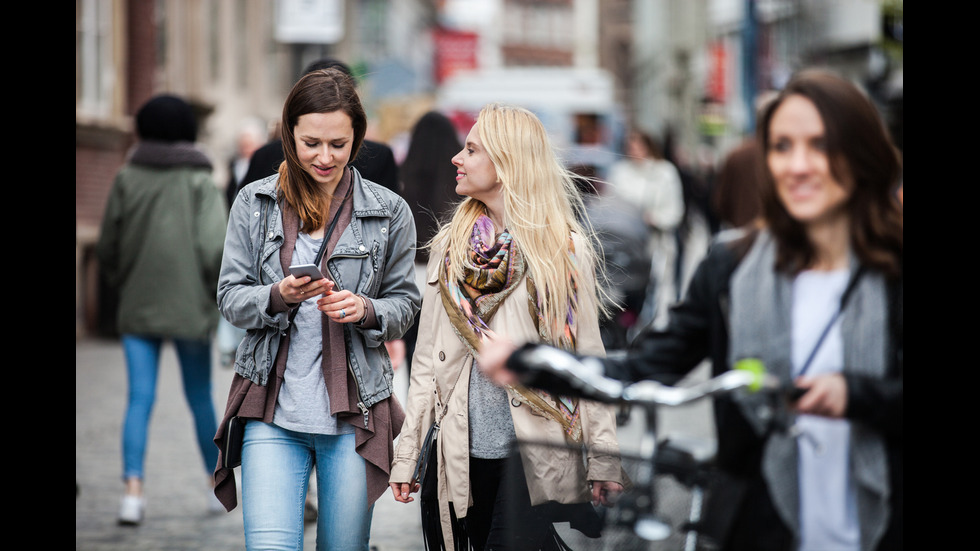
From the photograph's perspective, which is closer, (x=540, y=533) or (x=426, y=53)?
(x=540, y=533)

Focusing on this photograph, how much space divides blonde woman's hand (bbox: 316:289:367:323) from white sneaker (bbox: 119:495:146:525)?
286 cm

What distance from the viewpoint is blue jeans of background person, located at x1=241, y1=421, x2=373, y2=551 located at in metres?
3.34

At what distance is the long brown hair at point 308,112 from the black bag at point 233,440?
0.61m

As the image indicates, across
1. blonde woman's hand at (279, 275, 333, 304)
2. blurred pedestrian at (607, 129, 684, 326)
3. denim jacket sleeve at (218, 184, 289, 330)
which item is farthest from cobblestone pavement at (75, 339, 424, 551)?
blurred pedestrian at (607, 129, 684, 326)

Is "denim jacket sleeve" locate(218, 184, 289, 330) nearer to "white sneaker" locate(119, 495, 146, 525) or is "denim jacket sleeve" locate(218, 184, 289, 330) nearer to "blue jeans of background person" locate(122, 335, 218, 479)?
"blue jeans of background person" locate(122, 335, 218, 479)

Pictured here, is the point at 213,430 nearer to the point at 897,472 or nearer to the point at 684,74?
the point at 897,472

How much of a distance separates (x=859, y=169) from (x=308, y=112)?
1.74 meters

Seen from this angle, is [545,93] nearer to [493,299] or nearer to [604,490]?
[493,299]

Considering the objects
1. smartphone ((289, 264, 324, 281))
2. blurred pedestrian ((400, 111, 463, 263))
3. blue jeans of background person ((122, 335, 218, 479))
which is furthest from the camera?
blue jeans of background person ((122, 335, 218, 479))

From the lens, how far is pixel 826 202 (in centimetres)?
225

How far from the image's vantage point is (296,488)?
340cm

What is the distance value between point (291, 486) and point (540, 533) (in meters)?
0.76

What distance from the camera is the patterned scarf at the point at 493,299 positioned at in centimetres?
345
